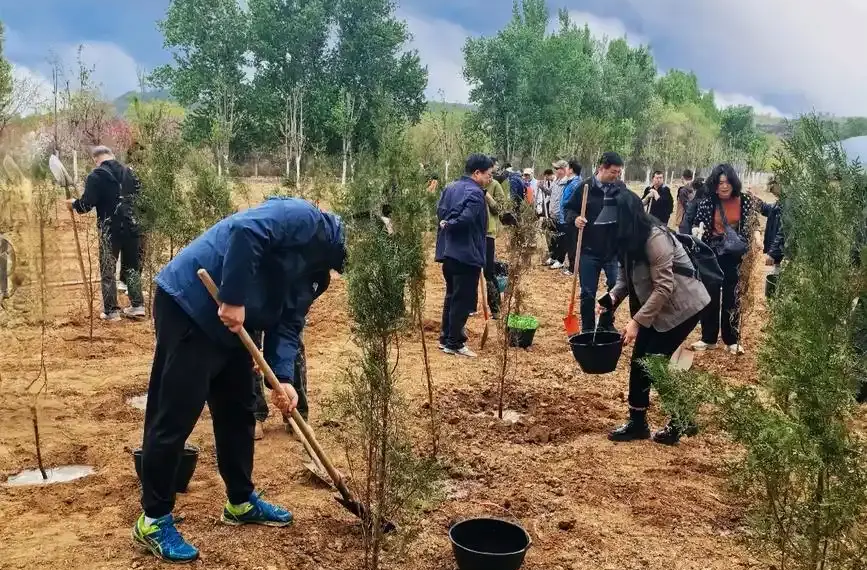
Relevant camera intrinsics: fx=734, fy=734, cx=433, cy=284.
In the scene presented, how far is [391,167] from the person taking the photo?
590 cm

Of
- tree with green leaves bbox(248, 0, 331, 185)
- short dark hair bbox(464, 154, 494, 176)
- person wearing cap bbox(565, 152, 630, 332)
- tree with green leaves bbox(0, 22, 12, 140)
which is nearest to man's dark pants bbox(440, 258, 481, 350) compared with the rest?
short dark hair bbox(464, 154, 494, 176)

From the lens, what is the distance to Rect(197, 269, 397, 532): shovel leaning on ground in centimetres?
303

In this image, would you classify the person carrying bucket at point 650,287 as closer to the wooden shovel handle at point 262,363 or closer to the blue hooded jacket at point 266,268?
the blue hooded jacket at point 266,268

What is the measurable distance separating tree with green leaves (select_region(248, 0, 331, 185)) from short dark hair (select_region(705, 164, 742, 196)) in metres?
28.0

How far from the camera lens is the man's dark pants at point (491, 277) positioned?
27.9 ft

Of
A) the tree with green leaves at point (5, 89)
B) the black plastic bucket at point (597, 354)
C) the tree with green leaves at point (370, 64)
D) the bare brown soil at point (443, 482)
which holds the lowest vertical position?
the bare brown soil at point (443, 482)

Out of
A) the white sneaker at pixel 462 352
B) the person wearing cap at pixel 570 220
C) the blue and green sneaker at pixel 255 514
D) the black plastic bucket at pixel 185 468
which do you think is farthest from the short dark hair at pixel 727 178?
the black plastic bucket at pixel 185 468

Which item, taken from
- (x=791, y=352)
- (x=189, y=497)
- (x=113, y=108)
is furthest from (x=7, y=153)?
(x=113, y=108)

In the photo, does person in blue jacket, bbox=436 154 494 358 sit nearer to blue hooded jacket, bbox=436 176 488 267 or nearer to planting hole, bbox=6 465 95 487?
blue hooded jacket, bbox=436 176 488 267

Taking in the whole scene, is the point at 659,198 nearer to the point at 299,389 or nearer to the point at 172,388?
the point at 299,389

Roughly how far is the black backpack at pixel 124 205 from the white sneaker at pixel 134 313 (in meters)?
0.95

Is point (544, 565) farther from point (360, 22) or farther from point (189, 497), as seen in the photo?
point (360, 22)

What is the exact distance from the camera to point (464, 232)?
6.90 metres

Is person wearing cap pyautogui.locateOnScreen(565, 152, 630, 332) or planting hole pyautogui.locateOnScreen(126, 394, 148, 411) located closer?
planting hole pyautogui.locateOnScreen(126, 394, 148, 411)
